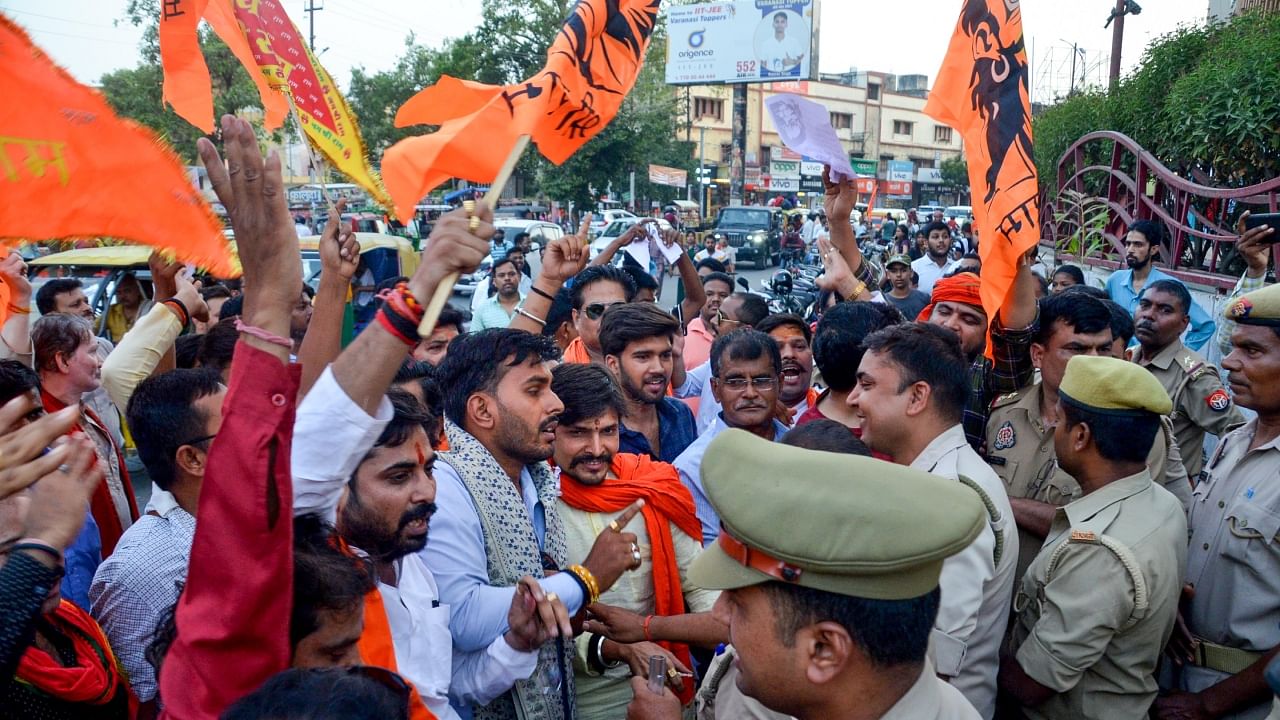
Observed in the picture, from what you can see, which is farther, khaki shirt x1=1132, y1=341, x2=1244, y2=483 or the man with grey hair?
khaki shirt x1=1132, y1=341, x2=1244, y2=483

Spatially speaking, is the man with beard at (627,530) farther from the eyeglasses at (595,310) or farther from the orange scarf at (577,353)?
the eyeglasses at (595,310)

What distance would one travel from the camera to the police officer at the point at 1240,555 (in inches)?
107

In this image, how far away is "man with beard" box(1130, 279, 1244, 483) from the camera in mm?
4504

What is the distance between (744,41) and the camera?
35594 millimetres

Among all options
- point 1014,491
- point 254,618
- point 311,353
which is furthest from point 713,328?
point 254,618

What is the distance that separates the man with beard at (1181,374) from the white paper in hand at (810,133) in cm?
187

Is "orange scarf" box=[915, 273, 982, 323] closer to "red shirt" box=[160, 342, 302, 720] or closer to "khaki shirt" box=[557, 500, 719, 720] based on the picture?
"khaki shirt" box=[557, 500, 719, 720]

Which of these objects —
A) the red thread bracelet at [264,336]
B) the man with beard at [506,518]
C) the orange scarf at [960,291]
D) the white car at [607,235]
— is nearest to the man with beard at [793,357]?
the orange scarf at [960,291]

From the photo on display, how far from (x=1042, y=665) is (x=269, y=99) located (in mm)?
3220

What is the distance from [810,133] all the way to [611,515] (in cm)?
290

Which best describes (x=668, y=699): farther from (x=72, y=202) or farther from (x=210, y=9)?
(x=210, y=9)

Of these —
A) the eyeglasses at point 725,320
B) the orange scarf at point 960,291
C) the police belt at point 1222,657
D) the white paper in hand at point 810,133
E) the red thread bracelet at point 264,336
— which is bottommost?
the police belt at point 1222,657

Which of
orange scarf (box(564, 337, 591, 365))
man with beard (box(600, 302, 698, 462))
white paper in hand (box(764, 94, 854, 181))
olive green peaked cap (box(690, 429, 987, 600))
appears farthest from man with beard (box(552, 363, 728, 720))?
white paper in hand (box(764, 94, 854, 181))

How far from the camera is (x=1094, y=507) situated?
271 centimetres
